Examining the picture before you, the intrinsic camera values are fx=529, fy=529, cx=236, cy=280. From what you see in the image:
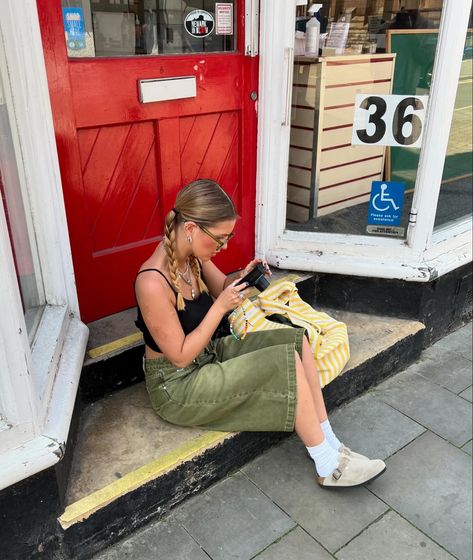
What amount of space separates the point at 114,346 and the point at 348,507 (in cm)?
121

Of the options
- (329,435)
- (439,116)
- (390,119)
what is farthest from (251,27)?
(329,435)

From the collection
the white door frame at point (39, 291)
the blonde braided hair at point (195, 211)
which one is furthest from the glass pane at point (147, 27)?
the blonde braided hair at point (195, 211)

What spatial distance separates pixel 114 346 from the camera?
7.82 ft

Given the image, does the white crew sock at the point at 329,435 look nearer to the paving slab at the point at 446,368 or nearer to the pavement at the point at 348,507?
the pavement at the point at 348,507

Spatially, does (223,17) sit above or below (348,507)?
above

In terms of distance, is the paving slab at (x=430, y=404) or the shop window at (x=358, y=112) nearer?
the paving slab at (x=430, y=404)

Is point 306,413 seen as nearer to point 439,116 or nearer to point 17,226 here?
point 17,226

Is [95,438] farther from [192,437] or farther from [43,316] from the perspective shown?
[43,316]

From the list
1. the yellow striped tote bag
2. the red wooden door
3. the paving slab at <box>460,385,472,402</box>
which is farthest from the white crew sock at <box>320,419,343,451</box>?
the red wooden door

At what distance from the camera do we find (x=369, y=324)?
305 centimetres

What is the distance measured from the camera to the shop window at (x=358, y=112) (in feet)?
9.22

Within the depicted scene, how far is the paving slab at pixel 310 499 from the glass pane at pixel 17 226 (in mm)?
1138

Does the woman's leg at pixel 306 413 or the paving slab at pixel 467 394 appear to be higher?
the woman's leg at pixel 306 413

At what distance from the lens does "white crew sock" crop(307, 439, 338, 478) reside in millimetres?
2150
